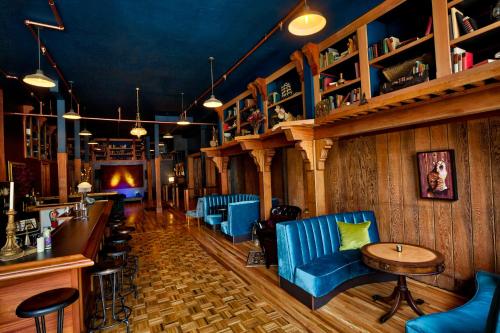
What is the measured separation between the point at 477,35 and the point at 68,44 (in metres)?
5.22

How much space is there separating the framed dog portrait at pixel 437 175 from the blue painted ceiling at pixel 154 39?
2.05 metres

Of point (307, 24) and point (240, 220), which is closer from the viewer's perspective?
point (307, 24)

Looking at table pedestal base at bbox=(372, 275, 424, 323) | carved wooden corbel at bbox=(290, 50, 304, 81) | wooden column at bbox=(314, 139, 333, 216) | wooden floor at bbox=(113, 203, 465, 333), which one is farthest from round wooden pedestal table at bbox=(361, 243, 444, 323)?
carved wooden corbel at bbox=(290, 50, 304, 81)

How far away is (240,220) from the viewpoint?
533 cm

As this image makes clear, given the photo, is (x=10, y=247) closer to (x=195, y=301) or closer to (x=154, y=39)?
(x=195, y=301)

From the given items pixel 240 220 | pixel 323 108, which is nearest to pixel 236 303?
pixel 240 220

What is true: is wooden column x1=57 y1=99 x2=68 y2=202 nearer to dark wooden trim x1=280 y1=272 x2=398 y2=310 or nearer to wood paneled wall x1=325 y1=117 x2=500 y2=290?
dark wooden trim x1=280 y1=272 x2=398 y2=310

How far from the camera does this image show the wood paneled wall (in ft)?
8.73

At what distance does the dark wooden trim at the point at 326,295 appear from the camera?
271 cm

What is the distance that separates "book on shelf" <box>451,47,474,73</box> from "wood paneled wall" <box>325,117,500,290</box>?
0.75 meters

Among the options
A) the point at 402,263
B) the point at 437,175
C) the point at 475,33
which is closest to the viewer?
the point at 475,33

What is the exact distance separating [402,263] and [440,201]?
127cm

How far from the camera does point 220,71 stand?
5160mm

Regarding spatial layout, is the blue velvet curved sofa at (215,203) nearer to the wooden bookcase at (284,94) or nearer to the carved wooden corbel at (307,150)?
the wooden bookcase at (284,94)
